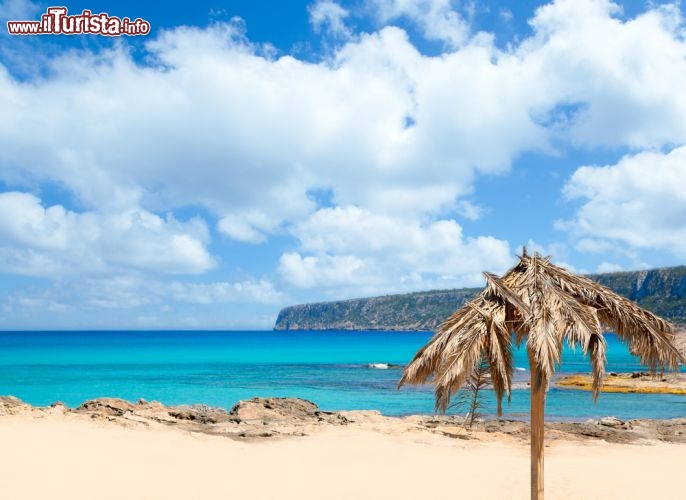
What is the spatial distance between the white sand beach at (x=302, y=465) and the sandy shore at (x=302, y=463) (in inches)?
1.1

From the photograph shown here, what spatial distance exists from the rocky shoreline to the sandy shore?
0.25 metres

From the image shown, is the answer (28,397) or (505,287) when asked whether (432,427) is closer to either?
(505,287)

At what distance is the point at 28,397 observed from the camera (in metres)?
38.5

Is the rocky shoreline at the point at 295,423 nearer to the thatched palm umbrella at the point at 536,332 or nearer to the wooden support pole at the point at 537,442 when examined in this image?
the wooden support pole at the point at 537,442

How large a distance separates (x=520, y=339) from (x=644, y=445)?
48.7ft

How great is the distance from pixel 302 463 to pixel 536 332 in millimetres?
10011

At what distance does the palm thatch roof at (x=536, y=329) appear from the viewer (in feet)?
24.0

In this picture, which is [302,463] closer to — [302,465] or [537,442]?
[302,465]

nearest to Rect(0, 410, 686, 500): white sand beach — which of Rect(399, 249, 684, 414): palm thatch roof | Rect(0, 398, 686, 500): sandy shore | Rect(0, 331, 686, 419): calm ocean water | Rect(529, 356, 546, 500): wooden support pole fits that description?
Rect(0, 398, 686, 500): sandy shore

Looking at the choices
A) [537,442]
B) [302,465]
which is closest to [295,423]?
[302,465]

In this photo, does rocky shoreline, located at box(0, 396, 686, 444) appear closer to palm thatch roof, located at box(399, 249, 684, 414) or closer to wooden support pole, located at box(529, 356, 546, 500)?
→ wooden support pole, located at box(529, 356, 546, 500)

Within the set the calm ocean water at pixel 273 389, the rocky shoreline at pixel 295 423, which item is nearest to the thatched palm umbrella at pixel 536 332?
the rocky shoreline at pixel 295 423

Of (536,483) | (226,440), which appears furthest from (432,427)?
(536,483)

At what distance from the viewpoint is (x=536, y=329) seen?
721 centimetres
